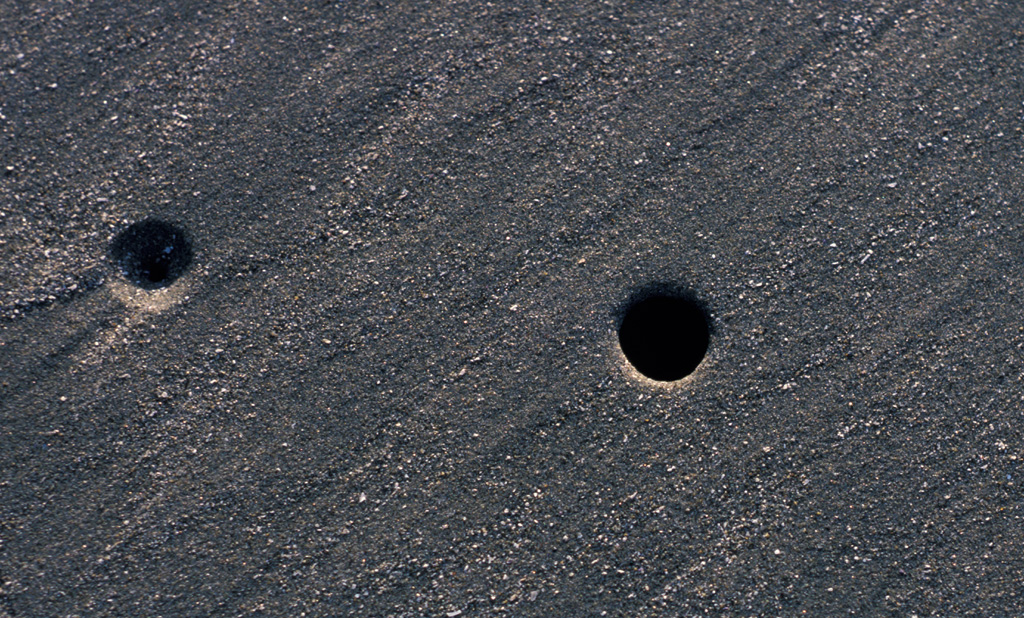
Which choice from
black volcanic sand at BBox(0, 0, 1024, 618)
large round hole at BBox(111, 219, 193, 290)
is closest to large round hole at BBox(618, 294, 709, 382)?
black volcanic sand at BBox(0, 0, 1024, 618)

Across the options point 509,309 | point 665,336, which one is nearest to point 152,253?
point 509,309

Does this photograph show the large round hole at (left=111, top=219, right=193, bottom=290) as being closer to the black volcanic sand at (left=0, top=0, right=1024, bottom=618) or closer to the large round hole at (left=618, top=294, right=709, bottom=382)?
the black volcanic sand at (left=0, top=0, right=1024, bottom=618)

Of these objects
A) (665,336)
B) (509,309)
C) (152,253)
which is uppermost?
(152,253)

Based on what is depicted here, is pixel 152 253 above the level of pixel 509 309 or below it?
above

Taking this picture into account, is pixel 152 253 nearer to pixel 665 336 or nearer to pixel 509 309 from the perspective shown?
pixel 509 309

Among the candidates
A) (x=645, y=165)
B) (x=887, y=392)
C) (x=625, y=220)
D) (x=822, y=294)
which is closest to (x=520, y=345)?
(x=625, y=220)

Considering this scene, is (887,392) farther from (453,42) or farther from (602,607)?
(453,42)
